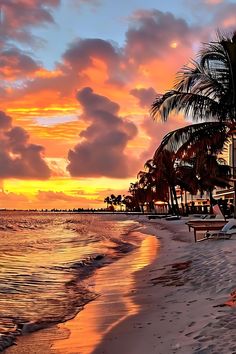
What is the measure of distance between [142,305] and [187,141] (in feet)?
38.8

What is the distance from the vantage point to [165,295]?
784 centimetres

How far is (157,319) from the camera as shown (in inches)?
243

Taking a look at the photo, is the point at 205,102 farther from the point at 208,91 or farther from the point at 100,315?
the point at 100,315

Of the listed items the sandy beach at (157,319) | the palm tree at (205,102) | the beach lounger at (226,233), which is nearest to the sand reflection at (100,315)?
the sandy beach at (157,319)

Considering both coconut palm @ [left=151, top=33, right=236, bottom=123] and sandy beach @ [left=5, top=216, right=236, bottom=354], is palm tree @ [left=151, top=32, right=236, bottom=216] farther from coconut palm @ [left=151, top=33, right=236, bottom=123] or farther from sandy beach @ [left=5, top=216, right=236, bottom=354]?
sandy beach @ [left=5, top=216, right=236, bottom=354]

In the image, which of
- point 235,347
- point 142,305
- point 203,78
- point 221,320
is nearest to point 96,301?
point 142,305

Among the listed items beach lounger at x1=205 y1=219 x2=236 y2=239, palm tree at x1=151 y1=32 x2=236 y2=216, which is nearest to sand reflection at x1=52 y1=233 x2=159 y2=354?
beach lounger at x1=205 y1=219 x2=236 y2=239

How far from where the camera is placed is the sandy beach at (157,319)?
16.1ft

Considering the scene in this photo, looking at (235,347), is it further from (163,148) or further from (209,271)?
(163,148)

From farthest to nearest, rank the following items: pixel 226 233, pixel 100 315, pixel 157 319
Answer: pixel 226 233 → pixel 100 315 → pixel 157 319

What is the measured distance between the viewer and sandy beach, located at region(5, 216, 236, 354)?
4914 mm

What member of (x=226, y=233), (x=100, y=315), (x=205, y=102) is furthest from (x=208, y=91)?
(x=100, y=315)

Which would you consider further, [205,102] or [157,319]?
[205,102]

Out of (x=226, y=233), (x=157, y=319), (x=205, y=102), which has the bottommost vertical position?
(x=157, y=319)
